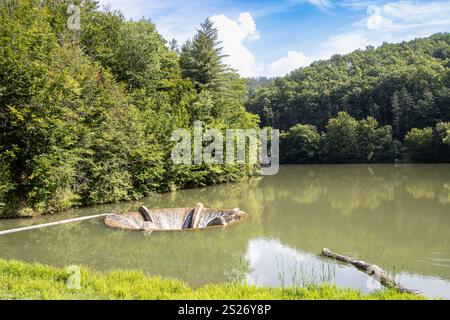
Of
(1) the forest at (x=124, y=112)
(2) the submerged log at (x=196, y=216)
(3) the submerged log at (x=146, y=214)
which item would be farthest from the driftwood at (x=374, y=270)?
(1) the forest at (x=124, y=112)

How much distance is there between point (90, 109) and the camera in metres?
19.4

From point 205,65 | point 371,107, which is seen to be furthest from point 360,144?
point 205,65

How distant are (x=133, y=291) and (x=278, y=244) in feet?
23.9

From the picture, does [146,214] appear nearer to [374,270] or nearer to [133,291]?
[374,270]

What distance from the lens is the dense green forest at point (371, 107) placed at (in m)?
49.5

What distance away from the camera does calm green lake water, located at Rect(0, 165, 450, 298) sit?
976 centimetres

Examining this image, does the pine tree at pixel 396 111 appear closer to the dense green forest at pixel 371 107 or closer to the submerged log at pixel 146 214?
the dense green forest at pixel 371 107

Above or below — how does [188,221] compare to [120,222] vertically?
below

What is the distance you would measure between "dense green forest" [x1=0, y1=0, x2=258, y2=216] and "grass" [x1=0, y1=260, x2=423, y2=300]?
10.1 m

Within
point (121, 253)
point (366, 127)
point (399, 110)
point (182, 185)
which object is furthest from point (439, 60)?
point (121, 253)

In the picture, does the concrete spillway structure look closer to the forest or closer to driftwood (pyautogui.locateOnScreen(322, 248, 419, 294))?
the forest

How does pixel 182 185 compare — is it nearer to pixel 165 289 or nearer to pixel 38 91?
pixel 38 91

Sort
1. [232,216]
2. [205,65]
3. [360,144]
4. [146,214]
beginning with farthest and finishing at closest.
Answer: [360,144] < [205,65] < [232,216] < [146,214]
